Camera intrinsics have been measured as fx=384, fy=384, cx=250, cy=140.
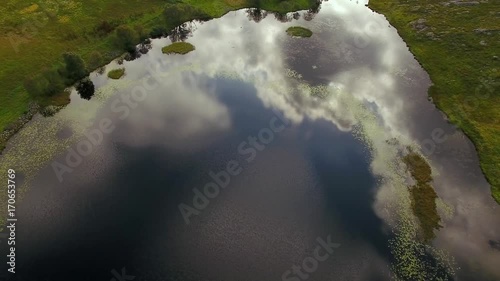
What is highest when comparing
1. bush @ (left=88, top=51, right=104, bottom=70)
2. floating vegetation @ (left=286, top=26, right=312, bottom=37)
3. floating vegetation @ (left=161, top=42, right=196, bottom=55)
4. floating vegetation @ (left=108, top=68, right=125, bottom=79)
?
bush @ (left=88, top=51, right=104, bottom=70)

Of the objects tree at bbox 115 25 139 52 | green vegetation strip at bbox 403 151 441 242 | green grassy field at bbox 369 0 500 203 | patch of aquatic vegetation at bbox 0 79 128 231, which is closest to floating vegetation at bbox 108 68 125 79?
tree at bbox 115 25 139 52

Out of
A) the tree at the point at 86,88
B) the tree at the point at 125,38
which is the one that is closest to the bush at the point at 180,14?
the tree at the point at 125,38

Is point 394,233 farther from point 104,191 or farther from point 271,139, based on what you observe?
point 104,191

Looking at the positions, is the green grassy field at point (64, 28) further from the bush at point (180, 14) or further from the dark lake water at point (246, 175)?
the dark lake water at point (246, 175)

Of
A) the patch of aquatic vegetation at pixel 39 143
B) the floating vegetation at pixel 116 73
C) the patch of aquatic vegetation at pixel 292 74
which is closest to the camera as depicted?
the patch of aquatic vegetation at pixel 39 143

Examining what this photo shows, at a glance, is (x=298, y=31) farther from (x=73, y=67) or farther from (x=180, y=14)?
(x=73, y=67)

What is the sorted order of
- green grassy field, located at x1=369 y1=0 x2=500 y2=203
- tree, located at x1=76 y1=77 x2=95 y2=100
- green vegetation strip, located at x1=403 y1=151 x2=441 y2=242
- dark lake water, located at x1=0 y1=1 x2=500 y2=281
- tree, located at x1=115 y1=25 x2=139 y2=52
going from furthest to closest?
tree, located at x1=115 y1=25 x2=139 y2=52 → tree, located at x1=76 y1=77 x2=95 y2=100 → green grassy field, located at x1=369 y1=0 x2=500 y2=203 → green vegetation strip, located at x1=403 y1=151 x2=441 y2=242 → dark lake water, located at x1=0 y1=1 x2=500 y2=281

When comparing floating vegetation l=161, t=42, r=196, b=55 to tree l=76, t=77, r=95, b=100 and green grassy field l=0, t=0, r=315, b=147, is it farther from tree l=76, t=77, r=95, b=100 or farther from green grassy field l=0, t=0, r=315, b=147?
tree l=76, t=77, r=95, b=100
